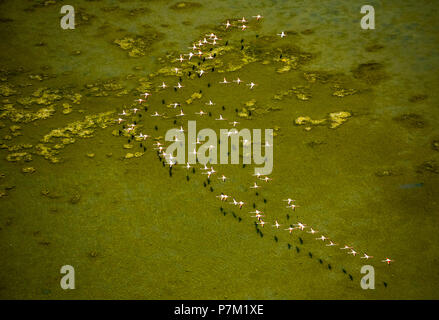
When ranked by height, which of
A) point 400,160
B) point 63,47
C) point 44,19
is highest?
point 44,19

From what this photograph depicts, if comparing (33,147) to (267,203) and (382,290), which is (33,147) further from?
(382,290)

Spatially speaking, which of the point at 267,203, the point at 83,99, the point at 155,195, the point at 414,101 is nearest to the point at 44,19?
the point at 83,99

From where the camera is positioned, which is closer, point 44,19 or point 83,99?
point 83,99

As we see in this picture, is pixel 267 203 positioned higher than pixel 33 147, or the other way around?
pixel 33 147
